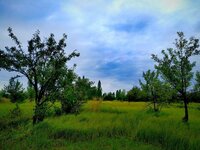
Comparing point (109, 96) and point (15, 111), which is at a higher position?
point (109, 96)

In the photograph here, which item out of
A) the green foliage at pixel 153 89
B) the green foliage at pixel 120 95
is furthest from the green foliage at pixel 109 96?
the green foliage at pixel 153 89

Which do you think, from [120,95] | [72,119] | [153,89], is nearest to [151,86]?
[153,89]

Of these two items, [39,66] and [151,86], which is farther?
[151,86]

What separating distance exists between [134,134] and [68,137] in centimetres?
413

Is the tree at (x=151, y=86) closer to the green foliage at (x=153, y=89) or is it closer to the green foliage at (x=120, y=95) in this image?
the green foliage at (x=153, y=89)

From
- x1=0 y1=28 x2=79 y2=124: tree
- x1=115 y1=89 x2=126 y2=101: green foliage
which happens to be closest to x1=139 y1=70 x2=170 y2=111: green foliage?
x1=0 y1=28 x2=79 y2=124: tree

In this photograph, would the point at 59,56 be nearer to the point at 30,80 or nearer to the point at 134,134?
the point at 30,80

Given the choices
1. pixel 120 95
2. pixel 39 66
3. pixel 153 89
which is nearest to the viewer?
pixel 39 66

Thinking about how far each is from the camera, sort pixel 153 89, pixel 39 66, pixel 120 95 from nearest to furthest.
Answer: pixel 39 66 → pixel 153 89 → pixel 120 95


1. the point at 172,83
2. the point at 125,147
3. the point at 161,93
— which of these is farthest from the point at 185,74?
the point at 125,147

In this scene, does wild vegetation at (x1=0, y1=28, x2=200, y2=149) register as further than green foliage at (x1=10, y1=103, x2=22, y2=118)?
No

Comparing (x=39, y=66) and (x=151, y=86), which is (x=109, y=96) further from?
(x=39, y=66)

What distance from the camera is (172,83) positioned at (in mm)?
32219

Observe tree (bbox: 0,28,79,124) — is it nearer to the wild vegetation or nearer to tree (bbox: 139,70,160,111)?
the wild vegetation
